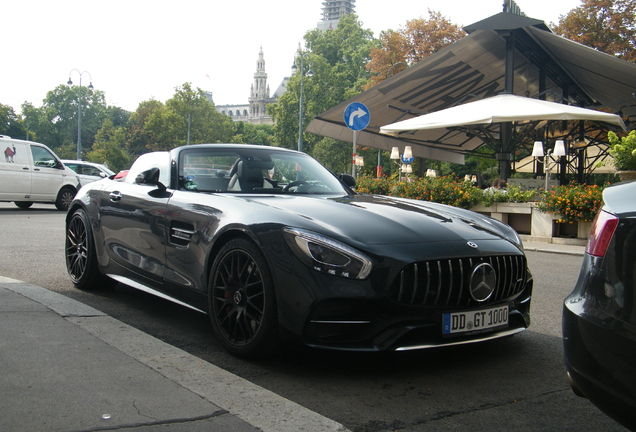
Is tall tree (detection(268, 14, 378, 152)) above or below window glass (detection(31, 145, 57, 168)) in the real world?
above

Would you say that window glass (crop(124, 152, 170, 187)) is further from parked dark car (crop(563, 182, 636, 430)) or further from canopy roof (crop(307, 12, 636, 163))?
canopy roof (crop(307, 12, 636, 163))

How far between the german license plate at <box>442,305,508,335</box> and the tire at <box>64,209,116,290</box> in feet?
11.8

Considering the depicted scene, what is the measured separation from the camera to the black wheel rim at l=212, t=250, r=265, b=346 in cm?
373

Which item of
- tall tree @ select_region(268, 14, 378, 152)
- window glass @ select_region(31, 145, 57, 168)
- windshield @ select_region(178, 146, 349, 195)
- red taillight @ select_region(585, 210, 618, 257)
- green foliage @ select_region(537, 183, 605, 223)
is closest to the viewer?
red taillight @ select_region(585, 210, 618, 257)

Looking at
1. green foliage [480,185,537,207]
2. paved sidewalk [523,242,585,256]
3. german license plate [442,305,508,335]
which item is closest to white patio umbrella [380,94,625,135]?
green foliage [480,185,537,207]

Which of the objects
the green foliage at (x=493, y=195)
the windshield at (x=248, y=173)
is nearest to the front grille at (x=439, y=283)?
the windshield at (x=248, y=173)

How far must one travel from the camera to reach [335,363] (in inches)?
154

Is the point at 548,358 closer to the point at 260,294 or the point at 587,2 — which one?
the point at 260,294

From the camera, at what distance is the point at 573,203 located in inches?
488

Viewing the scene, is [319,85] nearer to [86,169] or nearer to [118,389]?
[86,169]

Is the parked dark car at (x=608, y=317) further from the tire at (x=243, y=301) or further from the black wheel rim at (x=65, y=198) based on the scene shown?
the black wheel rim at (x=65, y=198)

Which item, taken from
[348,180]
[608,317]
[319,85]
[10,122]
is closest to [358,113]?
[348,180]

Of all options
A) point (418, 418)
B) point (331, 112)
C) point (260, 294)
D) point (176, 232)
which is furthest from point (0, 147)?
point (418, 418)

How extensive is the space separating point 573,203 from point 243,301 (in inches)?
398
